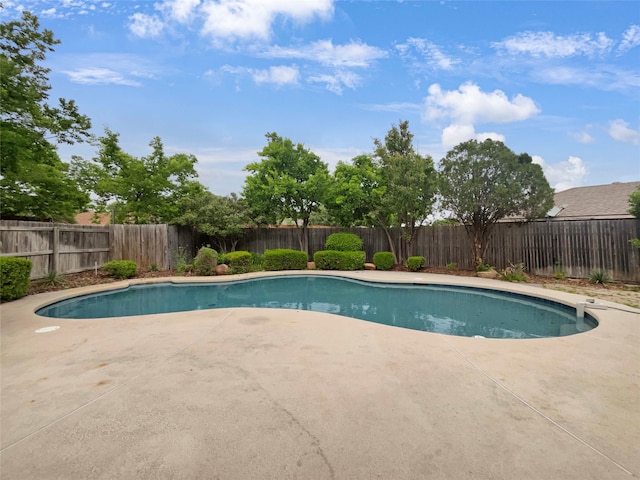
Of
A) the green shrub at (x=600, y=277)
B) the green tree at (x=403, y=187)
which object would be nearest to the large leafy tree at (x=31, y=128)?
the green tree at (x=403, y=187)

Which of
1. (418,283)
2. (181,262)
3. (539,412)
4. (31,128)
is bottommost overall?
(539,412)

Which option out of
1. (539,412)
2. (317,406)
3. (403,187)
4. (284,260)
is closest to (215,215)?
(284,260)

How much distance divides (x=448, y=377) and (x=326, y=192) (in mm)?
10599

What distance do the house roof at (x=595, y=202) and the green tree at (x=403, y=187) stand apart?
17.9ft

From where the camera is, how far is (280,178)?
42.1ft

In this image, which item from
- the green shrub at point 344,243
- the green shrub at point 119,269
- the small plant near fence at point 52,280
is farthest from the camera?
the green shrub at point 344,243

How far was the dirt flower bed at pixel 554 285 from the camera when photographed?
6.76 metres

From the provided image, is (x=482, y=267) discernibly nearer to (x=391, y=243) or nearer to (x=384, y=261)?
(x=384, y=261)

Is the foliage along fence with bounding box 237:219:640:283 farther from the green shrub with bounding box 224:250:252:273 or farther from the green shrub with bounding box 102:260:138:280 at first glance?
the green shrub with bounding box 102:260:138:280

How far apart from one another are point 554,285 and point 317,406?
28.3 feet

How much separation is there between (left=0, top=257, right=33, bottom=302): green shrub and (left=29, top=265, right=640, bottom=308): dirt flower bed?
82 cm

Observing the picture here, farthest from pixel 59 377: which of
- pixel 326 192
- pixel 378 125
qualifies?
pixel 378 125

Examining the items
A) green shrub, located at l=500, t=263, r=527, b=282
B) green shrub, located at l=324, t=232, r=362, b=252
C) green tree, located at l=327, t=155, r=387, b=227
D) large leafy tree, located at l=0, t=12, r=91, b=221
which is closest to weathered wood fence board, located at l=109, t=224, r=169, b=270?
large leafy tree, located at l=0, t=12, r=91, b=221

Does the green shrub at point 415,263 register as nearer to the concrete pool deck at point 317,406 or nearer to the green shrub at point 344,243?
the green shrub at point 344,243
